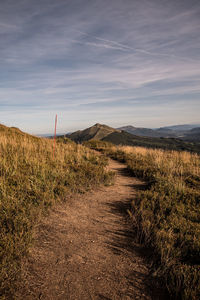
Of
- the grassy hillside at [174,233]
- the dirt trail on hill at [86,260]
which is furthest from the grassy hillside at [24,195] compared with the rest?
the grassy hillside at [174,233]

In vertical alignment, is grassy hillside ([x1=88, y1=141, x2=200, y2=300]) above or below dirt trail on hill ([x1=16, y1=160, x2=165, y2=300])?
above

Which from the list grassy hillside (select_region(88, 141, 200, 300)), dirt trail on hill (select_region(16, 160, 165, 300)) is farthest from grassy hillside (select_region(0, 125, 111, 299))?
grassy hillside (select_region(88, 141, 200, 300))

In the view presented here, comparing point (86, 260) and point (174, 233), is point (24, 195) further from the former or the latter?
point (174, 233)

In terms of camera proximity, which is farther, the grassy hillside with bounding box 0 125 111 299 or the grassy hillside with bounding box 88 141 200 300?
the grassy hillside with bounding box 0 125 111 299

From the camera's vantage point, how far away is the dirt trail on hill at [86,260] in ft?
7.98

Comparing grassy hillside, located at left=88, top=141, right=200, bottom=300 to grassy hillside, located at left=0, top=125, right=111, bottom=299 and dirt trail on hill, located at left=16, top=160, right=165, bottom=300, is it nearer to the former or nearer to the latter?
dirt trail on hill, located at left=16, top=160, right=165, bottom=300

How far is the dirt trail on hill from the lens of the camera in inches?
95.7

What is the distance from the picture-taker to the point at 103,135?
14800 centimetres

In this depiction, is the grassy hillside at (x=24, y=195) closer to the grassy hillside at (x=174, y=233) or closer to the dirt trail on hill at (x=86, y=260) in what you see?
the dirt trail on hill at (x=86, y=260)

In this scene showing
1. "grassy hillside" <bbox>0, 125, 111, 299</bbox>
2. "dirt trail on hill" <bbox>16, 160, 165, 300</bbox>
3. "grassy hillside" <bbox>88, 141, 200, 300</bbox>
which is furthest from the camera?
"grassy hillside" <bbox>0, 125, 111, 299</bbox>

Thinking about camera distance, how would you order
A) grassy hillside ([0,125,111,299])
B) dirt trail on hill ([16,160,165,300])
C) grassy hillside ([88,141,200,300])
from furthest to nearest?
grassy hillside ([0,125,111,299])
grassy hillside ([88,141,200,300])
dirt trail on hill ([16,160,165,300])

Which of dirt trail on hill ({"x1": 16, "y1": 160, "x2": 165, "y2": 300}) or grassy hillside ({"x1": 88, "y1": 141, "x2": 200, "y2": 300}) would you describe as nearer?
dirt trail on hill ({"x1": 16, "y1": 160, "x2": 165, "y2": 300})

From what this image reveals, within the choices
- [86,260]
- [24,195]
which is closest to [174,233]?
[86,260]

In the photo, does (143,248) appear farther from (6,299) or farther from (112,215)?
(6,299)
